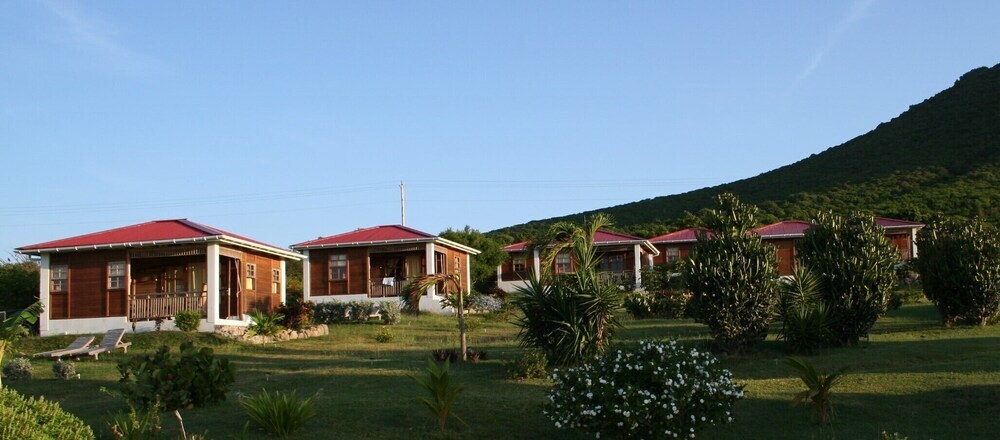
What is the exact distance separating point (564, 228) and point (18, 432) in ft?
47.6

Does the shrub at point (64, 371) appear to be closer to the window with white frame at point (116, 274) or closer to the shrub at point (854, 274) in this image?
the window with white frame at point (116, 274)

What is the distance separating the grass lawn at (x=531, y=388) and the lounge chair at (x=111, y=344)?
0.39 metres

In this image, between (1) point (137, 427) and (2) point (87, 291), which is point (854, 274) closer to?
(1) point (137, 427)

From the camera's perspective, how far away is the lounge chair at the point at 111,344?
24.0 metres

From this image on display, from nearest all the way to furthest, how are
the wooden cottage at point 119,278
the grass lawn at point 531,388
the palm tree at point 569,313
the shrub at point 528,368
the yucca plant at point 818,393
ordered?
the grass lawn at point 531,388, the yucca plant at point 818,393, the shrub at point 528,368, the palm tree at point 569,313, the wooden cottage at point 119,278

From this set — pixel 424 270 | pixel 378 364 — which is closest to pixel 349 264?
pixel 424 270

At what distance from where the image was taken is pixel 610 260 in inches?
1999

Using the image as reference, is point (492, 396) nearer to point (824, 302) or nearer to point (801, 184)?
point (824, 302)

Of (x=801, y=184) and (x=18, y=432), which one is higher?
(x=801, y=184)

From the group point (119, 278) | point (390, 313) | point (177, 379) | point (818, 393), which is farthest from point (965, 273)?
point (119, 278)

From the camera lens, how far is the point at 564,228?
21047 millimetres

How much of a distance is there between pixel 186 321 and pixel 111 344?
3.02m

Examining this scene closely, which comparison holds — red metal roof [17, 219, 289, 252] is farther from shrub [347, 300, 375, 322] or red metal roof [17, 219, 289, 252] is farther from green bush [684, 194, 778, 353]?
green bush [684, 194, 778, 353]

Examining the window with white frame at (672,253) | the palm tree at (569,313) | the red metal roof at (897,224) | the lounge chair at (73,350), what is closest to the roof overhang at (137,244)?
the lounge chair at (73,350)
